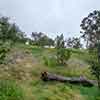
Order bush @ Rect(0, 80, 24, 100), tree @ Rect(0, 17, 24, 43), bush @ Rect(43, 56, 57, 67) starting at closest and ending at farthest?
bush @ Rect(0, 80, 24, 100), tree @ Rect(0, 17, 24, 43), bush @ Rect(43, 56, 57, 67)

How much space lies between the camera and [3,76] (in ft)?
49.7

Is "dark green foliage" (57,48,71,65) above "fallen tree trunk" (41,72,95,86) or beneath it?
above

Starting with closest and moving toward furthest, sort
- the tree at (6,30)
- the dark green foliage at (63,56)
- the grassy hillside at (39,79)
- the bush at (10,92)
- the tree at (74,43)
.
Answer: the bush at (10,92) → the grassy hillside at (39,79) → the tree at (6,30) → the dark green foliage at (63,56) → the tree at (74,43)

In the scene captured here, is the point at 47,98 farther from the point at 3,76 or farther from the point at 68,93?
the point at 3,76

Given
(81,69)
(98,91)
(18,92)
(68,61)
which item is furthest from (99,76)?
(18,92)

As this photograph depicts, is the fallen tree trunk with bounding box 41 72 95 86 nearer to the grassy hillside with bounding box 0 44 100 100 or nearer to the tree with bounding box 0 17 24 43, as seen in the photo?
the grassy hillside with bounding box 0 44 100 100

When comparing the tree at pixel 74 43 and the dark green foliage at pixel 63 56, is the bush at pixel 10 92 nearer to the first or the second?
the dark green foliage at pixel 63 56

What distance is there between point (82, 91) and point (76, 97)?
5.55ft

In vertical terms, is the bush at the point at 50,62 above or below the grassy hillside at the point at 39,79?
above

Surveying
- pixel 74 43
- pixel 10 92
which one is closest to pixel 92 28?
pixel 74 43

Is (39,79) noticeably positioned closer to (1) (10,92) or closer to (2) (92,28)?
(1) (10,92)

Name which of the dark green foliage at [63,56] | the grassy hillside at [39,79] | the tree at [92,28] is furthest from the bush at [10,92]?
the tree at [92,28]

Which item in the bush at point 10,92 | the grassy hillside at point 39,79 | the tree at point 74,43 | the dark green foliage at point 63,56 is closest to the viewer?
the bush at point 10,92

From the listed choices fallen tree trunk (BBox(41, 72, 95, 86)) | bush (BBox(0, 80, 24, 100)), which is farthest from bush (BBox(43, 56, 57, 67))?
bush (BBox(0, 80, 24, 100))
